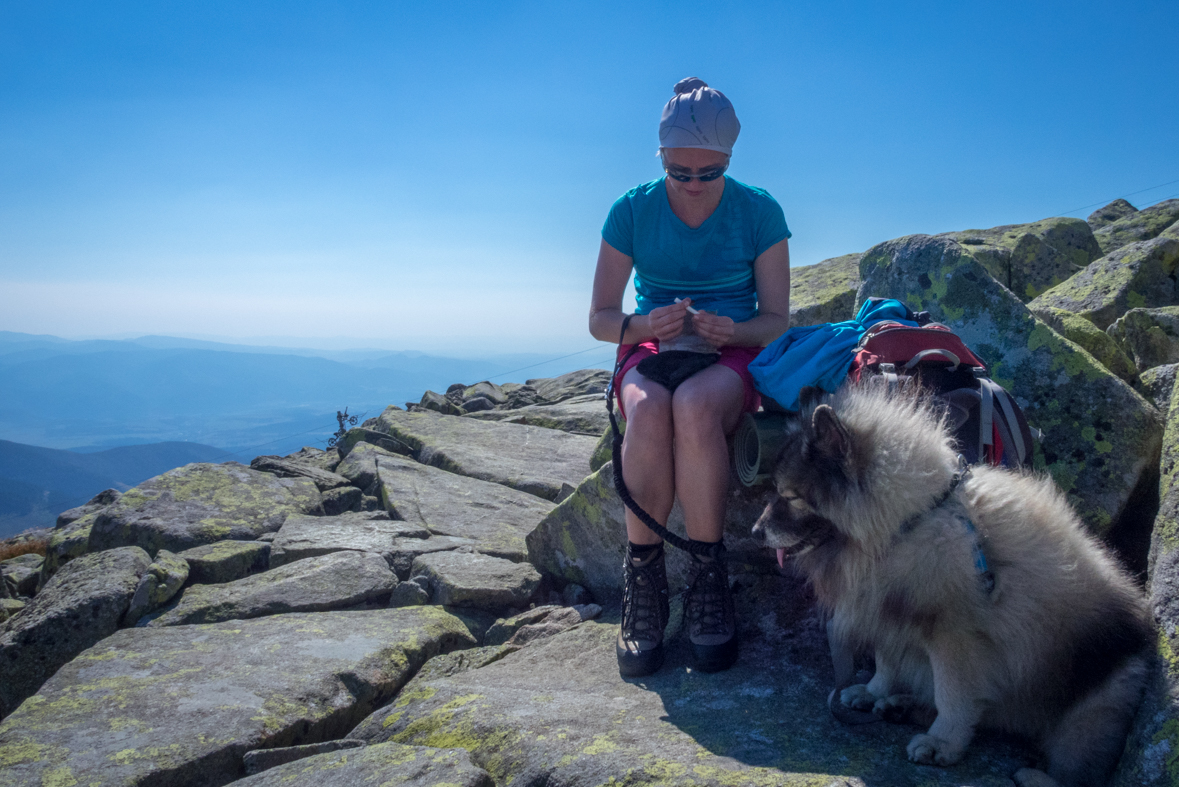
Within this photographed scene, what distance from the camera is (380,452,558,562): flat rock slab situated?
6711 millimetres

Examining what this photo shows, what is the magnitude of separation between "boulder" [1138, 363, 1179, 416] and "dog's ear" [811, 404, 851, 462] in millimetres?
2741

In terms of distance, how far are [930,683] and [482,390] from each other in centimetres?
1306

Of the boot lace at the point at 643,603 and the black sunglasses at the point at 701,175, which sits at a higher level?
the black sunglasses at the point at 701,175

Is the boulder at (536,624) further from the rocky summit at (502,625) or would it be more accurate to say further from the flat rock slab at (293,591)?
the flat rock slab at (293,591)

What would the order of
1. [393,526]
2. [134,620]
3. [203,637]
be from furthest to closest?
1. [393,526]
2. [134,620]
3. [203,637]

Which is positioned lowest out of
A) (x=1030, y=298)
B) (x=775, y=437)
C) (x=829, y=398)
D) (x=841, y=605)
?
(x=841, y=605)

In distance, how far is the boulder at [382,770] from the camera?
2.58 meters

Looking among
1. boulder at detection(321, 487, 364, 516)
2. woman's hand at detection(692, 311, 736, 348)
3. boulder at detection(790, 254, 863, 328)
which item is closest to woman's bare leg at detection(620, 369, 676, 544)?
woman's hand at detection(692, 311, 736, 348)

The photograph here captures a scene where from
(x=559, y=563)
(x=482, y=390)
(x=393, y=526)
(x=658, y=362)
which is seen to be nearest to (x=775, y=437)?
(x=658, y=362)

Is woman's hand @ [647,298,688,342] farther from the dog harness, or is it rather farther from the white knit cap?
the dog harness

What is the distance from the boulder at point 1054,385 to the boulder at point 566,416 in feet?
22.3

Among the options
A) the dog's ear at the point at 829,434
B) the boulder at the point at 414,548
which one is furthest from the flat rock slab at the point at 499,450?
the dog's ear at the point at 829,434

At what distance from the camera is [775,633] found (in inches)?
145

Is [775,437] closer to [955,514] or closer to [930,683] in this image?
[955,514]
